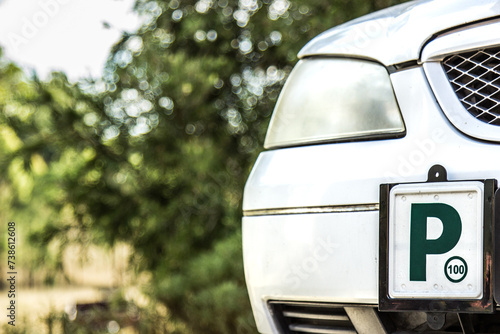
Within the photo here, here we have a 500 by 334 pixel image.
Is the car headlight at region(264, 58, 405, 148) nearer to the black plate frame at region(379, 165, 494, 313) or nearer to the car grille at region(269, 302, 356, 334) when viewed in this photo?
the black plate frame at region(379, 165, 494, 313)

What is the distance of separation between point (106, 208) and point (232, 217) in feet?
2.71

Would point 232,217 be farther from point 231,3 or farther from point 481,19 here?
point 481,19

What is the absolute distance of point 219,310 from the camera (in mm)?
3092

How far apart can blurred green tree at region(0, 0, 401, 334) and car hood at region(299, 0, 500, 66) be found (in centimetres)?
151

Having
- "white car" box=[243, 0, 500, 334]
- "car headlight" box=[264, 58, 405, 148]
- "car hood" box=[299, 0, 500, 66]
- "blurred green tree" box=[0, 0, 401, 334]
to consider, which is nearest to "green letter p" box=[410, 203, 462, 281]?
"white car" box=[243, 0, 500, 334]

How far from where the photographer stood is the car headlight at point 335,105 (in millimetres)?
1521

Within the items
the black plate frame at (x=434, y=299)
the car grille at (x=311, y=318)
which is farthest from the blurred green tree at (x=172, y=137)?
the black plate frame at (x=434, y=299)

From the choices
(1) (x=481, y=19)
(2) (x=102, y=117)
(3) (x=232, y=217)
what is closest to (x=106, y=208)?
(2) (x=102, y=117)

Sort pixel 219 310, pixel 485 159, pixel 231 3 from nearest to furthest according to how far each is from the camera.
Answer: pixel 485 159, pixel 219 310, pixel 231 3

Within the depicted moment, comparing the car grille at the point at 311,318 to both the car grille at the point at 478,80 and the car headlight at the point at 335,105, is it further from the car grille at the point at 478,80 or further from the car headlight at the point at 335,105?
the car grille at the point at 478,80

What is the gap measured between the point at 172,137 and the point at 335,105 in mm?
1972

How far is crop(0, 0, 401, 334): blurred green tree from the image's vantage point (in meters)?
3.30

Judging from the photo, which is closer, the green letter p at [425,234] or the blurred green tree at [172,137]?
the green letter p at [425,234]

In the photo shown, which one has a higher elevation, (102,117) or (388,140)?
(388,140)
